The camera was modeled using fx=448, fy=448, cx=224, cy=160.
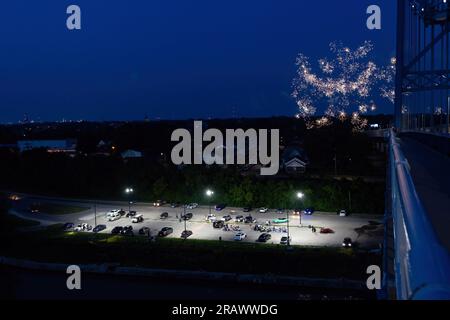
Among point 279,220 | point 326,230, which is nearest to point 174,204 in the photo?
point 279,220

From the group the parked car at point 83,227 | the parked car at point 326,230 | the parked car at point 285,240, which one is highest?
the parked car at point 326,230

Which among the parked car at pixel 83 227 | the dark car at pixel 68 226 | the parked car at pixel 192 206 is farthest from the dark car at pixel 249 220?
the dark car at pixel 68 226

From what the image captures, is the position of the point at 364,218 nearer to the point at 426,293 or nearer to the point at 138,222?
the point at 138,222

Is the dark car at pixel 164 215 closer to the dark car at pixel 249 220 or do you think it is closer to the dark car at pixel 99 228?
the dark car at pixel 99 228

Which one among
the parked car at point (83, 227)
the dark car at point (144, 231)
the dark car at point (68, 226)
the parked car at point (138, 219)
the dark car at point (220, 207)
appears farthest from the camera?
the dark car at point (220, 207)

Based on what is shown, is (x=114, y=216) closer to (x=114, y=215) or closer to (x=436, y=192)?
(x=114, y=215)
